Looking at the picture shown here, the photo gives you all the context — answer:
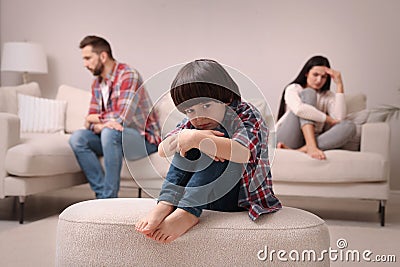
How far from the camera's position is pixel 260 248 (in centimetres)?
193

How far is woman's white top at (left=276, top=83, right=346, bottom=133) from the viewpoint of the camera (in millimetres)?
3865

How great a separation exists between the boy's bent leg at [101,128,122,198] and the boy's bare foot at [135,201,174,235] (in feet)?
6.14

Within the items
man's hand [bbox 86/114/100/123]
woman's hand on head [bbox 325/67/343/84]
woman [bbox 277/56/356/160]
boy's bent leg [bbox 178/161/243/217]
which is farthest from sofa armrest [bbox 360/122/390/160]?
boy's bent leg [bbox 178/161/243/217]

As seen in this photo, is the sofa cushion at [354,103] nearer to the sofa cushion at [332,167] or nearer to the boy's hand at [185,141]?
the sofa cushion at [332,167]

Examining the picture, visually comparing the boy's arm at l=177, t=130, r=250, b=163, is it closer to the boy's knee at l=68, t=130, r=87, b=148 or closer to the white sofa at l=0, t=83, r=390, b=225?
the white sofa at l=0, t=83, r=390, b=225

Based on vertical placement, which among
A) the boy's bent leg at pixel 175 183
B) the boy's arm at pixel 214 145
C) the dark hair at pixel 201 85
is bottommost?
the boy's bent leg at pixel 175 183

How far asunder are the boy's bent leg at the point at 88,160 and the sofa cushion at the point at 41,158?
2.0 inches

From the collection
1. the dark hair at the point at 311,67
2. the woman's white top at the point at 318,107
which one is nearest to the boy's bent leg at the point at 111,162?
the woman's white top at the point at 318,107

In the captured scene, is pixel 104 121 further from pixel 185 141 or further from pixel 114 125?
pixel 185 141

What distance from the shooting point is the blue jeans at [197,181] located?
1.98 metres

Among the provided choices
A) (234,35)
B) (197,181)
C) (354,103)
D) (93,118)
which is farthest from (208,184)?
(234,35)

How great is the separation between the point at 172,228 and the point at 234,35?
3.59 meters

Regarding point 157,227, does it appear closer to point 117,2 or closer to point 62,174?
point 62,174

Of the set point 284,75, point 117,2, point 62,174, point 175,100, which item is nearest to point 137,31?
point 117,2
